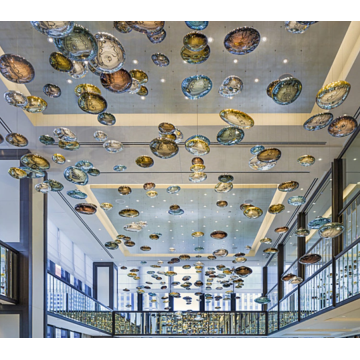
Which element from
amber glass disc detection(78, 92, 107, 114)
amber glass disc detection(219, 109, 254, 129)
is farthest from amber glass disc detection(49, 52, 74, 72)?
amber glass disc detection(219, 109, 254, 129)

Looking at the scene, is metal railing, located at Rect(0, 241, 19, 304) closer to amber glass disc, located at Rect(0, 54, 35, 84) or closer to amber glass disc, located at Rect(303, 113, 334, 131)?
amber glass disc, located at Rect(0, 54, 35, 84)

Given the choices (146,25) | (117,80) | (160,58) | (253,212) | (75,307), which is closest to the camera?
(146,25)

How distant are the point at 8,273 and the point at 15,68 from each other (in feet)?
23.6

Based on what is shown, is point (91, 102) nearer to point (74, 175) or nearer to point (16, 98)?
point (16, 98)

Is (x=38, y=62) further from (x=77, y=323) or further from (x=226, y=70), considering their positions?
(x=77, y=323)

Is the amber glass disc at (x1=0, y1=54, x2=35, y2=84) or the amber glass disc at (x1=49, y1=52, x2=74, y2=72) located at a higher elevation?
the amber glass disc at (x1=49, y1=52, x2=74, y2=72)

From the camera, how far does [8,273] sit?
11859mm

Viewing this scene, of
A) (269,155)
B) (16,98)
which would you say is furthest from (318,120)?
(16,98)

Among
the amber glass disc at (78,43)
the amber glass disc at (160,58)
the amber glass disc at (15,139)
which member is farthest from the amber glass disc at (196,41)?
the amber glass disc at (15,139)

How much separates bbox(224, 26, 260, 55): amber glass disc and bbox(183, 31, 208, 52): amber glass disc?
308 mm

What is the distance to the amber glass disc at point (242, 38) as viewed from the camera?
6.04 meters

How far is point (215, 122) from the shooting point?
11336mm

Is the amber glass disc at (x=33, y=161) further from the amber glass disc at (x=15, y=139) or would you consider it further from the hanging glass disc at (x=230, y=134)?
the hanging glass disc at (x=230, y=134)

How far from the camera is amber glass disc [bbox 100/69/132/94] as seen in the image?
6.36 m
